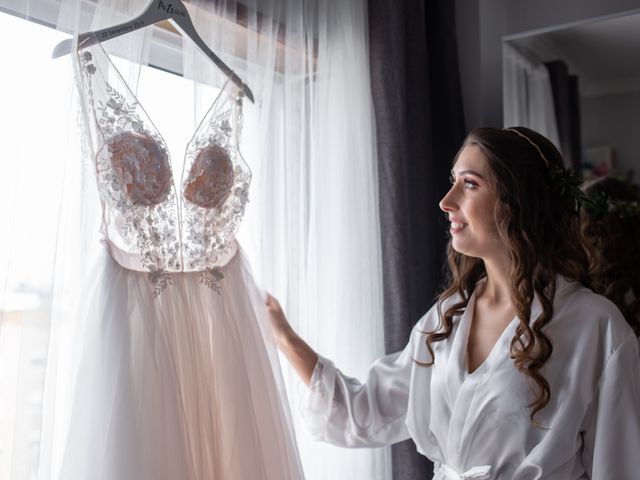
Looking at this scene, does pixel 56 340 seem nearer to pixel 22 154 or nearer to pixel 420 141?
pixel 22 154

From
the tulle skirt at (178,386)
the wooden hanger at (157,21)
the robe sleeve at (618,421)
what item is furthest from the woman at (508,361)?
the wooden hanger at (157,21)

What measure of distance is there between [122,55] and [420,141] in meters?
0.99

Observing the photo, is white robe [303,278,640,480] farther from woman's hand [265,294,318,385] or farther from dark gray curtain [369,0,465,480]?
dark gray curtain [369,0,465,480]

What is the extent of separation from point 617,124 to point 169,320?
1543mm

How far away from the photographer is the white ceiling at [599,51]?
1.93 metres

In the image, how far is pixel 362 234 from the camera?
5.58 feet

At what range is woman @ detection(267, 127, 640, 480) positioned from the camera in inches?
50.7

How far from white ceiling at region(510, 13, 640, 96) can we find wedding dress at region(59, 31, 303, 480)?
1.23 m

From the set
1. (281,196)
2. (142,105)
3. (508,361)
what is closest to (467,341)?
(508,361)

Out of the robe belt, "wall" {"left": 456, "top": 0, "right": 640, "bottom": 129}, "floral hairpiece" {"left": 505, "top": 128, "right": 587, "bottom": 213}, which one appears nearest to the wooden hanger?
"floral hairpiece" {"left": 505, "top": 128, "right": 587, "bottom": 213}

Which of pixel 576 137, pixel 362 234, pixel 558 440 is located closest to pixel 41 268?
pixel 362 234

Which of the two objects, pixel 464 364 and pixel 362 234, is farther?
pixel 362 234

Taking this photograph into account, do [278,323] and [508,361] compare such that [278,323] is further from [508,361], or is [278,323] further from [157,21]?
[157,21]

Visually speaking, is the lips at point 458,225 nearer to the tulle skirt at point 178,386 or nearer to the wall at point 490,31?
the tulle skirt at point 178,386
